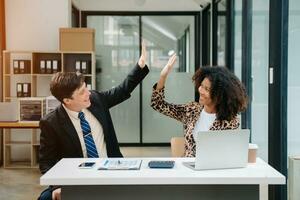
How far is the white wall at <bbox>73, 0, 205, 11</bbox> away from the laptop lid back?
5946mm

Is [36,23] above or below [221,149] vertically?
above

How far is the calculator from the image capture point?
2172 mm

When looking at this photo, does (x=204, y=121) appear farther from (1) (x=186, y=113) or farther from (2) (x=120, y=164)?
(2) (x=120, y=164)

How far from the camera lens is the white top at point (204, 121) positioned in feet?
9.16

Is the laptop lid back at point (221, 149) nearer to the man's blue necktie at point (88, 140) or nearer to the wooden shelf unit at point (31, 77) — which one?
the man's blue necktie at point (88, 140)

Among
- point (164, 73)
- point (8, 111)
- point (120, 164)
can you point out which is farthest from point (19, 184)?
point (120, 164)

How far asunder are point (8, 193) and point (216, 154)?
3.57 meters

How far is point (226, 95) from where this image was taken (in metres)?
2.70

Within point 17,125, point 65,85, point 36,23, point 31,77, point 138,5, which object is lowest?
point 17,125

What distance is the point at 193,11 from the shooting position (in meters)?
8.40

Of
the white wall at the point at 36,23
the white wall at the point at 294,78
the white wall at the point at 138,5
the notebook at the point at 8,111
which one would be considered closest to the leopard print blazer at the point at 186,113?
the white wall at the point at 294,78

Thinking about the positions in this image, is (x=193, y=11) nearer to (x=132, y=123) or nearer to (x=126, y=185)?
(x=132, y=123)

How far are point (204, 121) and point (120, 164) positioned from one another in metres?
0.82

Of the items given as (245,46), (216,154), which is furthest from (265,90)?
(216,154)
